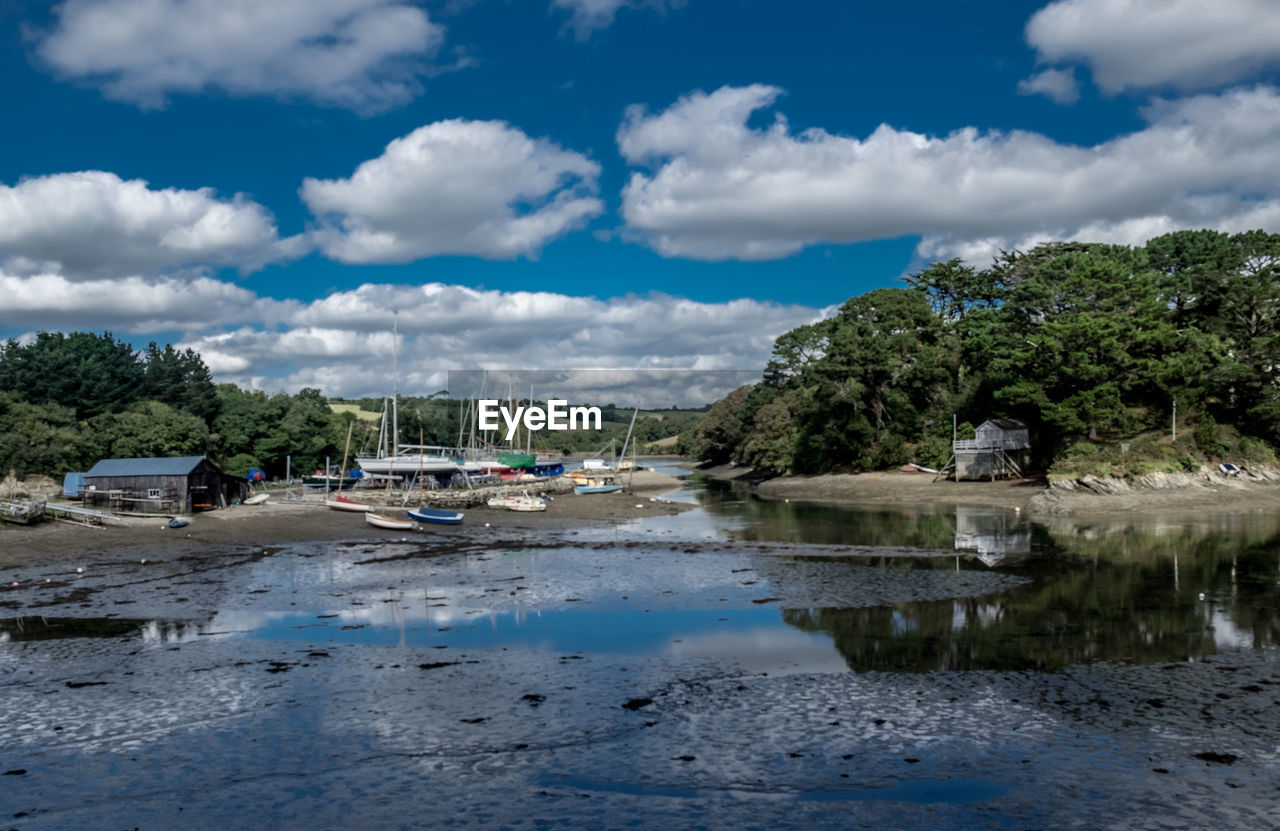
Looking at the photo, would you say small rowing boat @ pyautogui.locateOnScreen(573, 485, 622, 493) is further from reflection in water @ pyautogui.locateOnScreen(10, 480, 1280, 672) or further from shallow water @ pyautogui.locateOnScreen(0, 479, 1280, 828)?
shallow water @ pyautogui.locateOnScreen(0, 479, 1280, 828)

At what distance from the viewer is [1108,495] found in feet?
181

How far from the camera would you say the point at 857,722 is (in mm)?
15711

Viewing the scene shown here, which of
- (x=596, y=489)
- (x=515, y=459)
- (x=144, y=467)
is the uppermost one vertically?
(x=144, y=467)

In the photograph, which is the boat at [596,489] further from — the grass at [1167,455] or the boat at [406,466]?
the grass at [1167,455]

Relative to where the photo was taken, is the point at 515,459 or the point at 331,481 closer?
the point at 331,481

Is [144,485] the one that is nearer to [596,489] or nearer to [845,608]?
[596,489]

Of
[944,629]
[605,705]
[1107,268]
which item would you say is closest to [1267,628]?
[944,629]

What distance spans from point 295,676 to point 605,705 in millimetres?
7787

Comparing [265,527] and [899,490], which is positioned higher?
[899,490]

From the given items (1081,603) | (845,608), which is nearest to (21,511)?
(845,608)

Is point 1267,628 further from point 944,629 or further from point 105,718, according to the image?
point 105,718

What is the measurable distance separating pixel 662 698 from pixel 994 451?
203 ft

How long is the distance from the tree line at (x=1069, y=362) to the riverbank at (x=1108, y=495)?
180 cm

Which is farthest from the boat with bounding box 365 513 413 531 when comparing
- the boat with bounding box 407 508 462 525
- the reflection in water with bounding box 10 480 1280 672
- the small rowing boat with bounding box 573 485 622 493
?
the small rowing boat with bounding box 573 485 622 493
